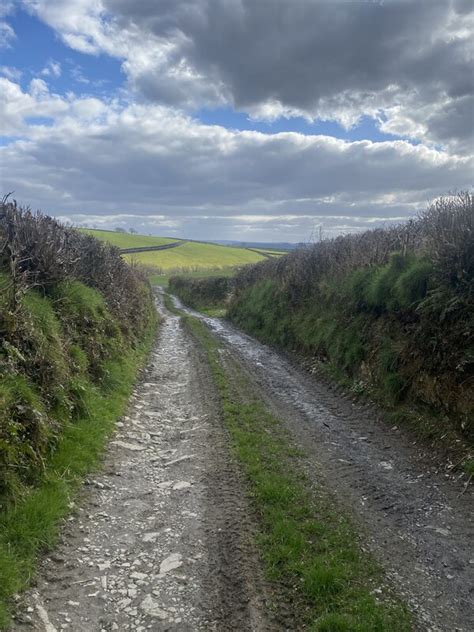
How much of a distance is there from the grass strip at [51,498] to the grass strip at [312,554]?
2491 mm

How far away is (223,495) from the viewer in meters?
6.32

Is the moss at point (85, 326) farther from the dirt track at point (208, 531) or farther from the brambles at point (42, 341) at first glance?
the dirt track at point (208, 531)

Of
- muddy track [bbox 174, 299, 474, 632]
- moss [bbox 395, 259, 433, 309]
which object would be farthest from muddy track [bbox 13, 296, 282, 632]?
moss [bbox 395, 259, 433, 309]

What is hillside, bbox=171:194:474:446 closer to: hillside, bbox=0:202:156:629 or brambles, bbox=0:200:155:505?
hillside, bbox=0:202:156:629

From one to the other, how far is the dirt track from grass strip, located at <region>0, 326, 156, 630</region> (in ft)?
0.59

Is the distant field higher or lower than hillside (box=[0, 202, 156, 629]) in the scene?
higher

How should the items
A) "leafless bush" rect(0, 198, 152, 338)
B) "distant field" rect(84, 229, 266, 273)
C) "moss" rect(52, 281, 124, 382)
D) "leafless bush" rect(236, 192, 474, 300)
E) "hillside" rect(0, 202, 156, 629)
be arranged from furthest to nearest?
1. "distant field" rect(84, 229, 266, 273)
2. "moss" rect(52, 281, 124, 382)
3. "leafless bush" rect(0, 198, 152, 338)
4. "leafless bush" rect(236, 192, 474, 300)
5. "hillside" rect(0, 202, 156, 629)

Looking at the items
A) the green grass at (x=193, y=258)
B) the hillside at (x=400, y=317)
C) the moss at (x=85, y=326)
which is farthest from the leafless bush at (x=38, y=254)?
the green grass at (x=193, y=258)

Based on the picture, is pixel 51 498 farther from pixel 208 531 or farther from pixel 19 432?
pixel 208 531

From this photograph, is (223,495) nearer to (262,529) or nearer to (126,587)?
(262,529)

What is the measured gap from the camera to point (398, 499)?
6.33m

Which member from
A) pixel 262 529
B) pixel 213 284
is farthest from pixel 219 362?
pixel 213 284

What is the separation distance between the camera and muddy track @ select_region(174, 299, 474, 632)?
4.50 metres

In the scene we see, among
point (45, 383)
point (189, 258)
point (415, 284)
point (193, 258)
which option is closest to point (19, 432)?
point (45, 383)
